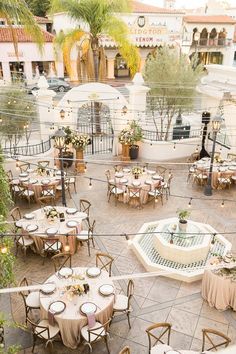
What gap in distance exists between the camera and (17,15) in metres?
8.38

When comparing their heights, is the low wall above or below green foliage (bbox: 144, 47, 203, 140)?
below

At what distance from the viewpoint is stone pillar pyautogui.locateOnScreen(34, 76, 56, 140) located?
15078mm

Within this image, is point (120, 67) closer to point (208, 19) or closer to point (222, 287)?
point (208, 19)

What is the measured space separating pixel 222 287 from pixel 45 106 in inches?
419

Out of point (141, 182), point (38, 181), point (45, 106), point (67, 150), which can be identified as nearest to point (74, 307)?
point (141, 182)

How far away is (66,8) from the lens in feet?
62.6

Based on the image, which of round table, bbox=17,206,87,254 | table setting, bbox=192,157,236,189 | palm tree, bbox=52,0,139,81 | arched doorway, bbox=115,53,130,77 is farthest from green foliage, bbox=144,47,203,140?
arched doorway, bbox=115,53,130,77

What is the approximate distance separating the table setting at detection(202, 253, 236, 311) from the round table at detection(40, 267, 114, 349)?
233 cm

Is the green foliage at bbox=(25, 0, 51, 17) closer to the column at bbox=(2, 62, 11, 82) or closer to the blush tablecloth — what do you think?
the column at bbox=(2, 62, 11, 82)

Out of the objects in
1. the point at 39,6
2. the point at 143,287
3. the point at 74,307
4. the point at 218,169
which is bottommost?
the point at 143,287

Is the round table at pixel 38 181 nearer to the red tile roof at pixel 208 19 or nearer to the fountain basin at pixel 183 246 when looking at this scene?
the fountain basin at pixel 183 246

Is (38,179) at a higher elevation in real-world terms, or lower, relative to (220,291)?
higher

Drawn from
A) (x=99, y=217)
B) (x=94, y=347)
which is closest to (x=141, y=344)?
(x=94, y=347)

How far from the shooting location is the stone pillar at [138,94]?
16.7 m
